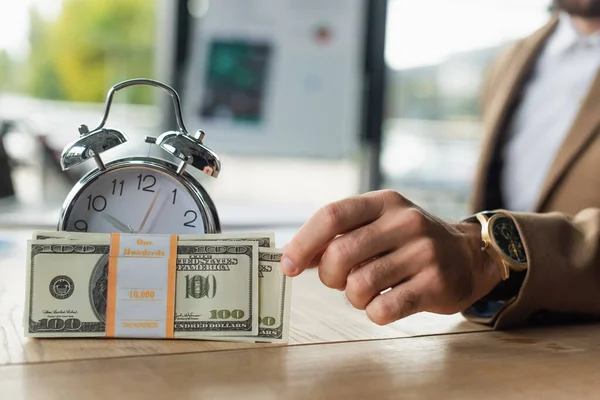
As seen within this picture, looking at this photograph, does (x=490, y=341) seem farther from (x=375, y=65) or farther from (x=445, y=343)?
(x=375, y=65)

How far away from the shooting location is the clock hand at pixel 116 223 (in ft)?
2.75

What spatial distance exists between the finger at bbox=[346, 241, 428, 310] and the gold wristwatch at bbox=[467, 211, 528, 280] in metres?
0.13

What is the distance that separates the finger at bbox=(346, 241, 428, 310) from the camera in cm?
78

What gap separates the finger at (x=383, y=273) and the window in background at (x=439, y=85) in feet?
7.76

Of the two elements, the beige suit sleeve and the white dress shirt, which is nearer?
the beige suit sleeve

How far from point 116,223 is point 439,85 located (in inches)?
120

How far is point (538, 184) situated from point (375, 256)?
3.63 ft

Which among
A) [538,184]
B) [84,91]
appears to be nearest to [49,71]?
[84,91]

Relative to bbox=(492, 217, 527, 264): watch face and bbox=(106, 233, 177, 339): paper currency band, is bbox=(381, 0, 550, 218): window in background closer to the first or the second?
bbox=(492, 217, 527, 264): watch face

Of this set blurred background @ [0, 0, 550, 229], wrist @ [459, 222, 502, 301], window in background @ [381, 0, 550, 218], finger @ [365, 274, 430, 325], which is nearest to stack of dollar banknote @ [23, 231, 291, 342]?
finger @ [365, 274, 430, 325]

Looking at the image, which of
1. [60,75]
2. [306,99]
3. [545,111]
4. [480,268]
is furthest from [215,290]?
[60,75]

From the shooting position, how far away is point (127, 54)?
6016mm

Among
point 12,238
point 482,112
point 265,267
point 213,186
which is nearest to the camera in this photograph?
point 265,267

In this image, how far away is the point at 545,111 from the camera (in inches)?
70.7
